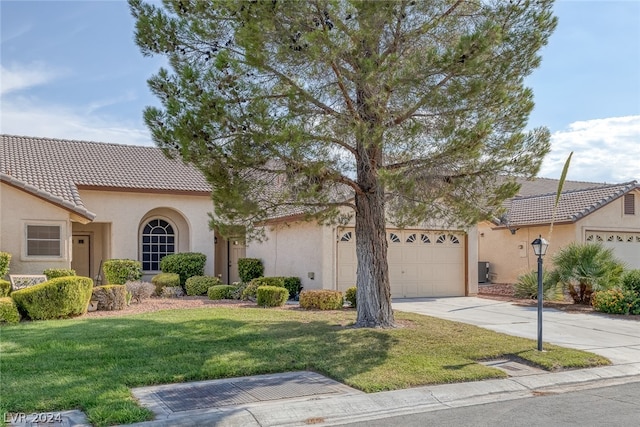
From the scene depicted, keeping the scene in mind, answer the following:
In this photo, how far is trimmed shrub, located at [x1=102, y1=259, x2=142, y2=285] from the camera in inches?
775

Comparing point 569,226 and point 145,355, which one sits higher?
point 569,226

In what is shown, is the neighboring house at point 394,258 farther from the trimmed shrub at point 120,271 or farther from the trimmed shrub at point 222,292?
the trimmed shrub at point 120,271

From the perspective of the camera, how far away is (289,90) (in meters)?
10.1

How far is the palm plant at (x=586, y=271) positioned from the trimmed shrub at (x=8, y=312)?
15.2m

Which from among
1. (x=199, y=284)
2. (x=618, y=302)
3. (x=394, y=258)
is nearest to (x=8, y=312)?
(x=199, y=284)

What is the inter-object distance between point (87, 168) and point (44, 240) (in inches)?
221

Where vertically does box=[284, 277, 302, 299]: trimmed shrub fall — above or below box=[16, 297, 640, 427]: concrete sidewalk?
above

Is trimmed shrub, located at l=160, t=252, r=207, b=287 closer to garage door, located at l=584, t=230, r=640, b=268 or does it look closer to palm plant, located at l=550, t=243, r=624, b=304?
palm plant, located at l=550, t=243, r=624, b=304

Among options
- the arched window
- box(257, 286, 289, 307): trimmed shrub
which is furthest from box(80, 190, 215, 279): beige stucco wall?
box(257, 286, 289, 307): trimmed shrub

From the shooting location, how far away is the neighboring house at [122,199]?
20984 mm

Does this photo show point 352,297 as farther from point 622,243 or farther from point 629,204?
point 629,204

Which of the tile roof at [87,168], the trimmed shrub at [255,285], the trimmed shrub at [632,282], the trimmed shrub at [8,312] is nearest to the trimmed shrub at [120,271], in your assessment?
the tile roof at [87,168]

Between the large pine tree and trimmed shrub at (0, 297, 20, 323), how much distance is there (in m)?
5.16

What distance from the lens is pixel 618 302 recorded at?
51.5ft
